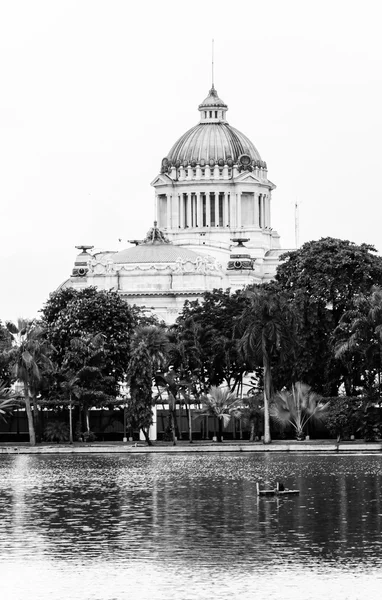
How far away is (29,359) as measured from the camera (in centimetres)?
10169

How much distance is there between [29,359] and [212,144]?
7933 centimetres

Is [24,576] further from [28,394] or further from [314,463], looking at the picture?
[28,394]

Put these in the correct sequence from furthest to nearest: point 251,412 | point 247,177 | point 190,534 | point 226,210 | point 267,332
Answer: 1. point 226,210
2. point 247,177
3. point 251,412
4. point 267,332
5. point 190,534

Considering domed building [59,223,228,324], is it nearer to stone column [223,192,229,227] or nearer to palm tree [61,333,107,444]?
stone column [223,192,229,227]

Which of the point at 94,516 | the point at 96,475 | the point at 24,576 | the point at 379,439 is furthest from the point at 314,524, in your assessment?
the point at 379,439

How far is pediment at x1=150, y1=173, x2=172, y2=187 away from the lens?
177m

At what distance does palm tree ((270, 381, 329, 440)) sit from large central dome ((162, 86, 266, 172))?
77.8 m

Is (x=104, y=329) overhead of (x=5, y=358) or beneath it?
overhead

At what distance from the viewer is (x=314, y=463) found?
8481 cm

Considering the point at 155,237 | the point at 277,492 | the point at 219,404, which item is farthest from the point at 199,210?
the point at 277,492

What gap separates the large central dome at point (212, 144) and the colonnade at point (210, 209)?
3125 millimetres

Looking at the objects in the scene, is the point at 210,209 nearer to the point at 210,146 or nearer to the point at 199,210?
the point at 199,210

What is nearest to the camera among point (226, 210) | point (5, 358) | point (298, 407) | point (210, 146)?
point (298, 407)

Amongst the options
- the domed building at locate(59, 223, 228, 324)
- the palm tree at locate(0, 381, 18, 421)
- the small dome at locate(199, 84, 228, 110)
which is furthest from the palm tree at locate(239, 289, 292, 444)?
the small dome at locate(199, 84, 228, 110)
